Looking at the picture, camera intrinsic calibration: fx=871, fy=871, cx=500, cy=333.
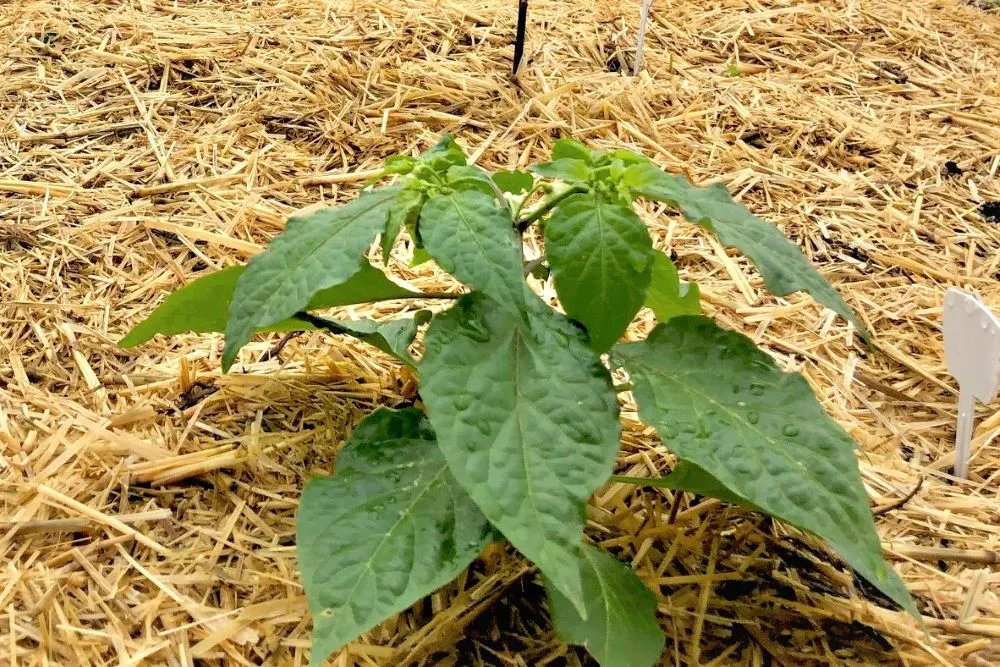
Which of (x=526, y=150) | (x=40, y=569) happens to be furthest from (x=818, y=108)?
(x=40, y=569)

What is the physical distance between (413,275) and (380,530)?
101 cm

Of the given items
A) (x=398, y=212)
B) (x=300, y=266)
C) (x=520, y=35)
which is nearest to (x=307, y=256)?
(x=300, y=266)

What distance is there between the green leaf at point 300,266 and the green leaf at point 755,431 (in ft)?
1.27

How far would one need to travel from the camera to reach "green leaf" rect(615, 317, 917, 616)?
0.97m

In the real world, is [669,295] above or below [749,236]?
below

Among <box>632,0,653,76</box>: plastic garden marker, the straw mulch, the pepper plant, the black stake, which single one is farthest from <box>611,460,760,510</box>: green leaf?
<box>632,0,653,76</box>: plastic garden marker

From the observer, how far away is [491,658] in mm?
1146

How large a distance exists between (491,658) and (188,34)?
2438 mm

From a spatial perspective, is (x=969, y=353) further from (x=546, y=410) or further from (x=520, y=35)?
(x=520, y=35)

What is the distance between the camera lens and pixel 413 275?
6.52ft

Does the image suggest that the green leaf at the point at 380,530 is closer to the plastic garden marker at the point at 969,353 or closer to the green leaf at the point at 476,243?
the green leaf at the point at 476,243

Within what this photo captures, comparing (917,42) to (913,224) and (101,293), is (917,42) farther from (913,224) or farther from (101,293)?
(101,293)

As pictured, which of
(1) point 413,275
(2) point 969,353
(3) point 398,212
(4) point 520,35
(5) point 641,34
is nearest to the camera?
(3) point 398,212

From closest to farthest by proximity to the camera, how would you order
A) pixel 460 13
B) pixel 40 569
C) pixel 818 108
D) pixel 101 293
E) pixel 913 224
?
pixel 40 569 < pixel 101 293 < pixel 913 224 < pixel 818 108 < pixel 460 13
